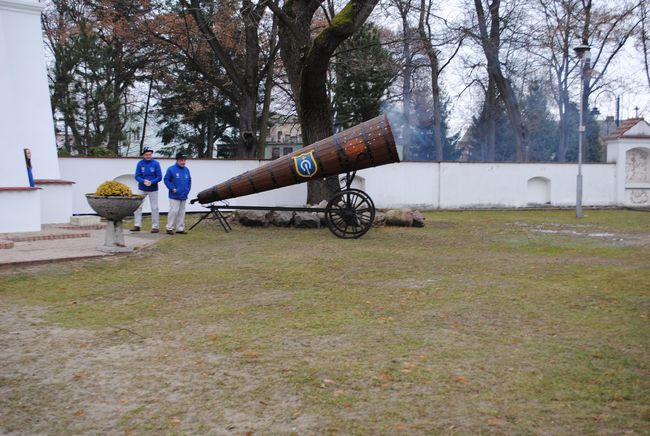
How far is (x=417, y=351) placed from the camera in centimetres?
497

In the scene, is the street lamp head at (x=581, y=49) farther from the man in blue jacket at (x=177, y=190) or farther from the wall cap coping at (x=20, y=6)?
the wall cap coping at (x=20, y=6)

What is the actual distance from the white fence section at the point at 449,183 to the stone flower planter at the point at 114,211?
359 inches

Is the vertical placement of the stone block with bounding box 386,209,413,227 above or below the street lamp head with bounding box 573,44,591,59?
below

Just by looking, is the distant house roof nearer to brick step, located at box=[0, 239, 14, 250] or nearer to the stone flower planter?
the stone flower planter

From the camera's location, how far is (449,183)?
23031 millimetres

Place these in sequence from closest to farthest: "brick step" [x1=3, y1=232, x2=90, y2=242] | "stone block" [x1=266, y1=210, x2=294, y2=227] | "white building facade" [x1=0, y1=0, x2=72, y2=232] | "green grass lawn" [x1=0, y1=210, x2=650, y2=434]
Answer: "green grass lawn" [x1=0, y1=210, x2=650, y2=434]
"brick step" [x1=3, y1=232, x2=90, y2=242]
"white building facade" [x1=0, y1=0, x2=72, y2=232]
"stone block" [x1=266, y1=210, x2=294, y2=227]

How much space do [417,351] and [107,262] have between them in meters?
5.80

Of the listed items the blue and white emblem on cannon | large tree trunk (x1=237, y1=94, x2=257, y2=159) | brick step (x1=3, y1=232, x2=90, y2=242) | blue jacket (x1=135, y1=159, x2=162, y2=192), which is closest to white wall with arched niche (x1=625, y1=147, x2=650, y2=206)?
large tree trunk (x1=237, y1=94, x2=257, y2=159)

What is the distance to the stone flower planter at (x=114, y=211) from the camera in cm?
965

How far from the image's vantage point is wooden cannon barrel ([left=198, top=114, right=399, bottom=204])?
12.0m

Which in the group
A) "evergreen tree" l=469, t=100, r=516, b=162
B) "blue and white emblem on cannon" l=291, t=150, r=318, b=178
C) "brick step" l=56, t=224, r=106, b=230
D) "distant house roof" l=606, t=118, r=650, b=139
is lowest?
"brick step" l=56, t=224, r=106, b=230

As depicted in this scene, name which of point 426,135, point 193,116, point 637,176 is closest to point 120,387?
point 637,176

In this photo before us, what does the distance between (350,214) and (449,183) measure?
1110 centimetres

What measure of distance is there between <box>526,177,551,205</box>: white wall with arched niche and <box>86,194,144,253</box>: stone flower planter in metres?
17.4
